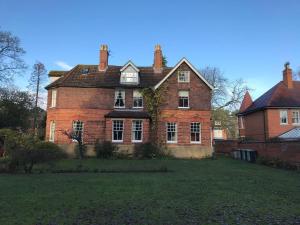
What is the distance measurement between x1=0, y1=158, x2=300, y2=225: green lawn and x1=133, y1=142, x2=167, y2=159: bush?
15.4 m

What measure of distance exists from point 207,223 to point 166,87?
2556 centimetres

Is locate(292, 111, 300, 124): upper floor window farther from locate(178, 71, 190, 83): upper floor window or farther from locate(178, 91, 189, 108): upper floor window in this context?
locate(178, 71, 190, 83): upper floor window

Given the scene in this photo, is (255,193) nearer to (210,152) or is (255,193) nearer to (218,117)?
(210,152)

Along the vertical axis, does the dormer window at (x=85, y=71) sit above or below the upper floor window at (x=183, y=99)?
above

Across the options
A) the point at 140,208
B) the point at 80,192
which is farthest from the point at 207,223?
the point at 80,192

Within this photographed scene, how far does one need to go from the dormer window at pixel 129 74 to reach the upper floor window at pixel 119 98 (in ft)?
4.28

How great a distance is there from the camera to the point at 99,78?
33.8 meters

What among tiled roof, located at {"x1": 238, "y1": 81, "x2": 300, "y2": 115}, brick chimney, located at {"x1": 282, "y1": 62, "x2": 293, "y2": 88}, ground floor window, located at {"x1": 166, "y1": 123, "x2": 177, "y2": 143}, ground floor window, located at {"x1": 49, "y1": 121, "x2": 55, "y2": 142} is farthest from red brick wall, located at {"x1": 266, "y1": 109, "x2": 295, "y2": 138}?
ground floor window, located at {"x1": 49, "y1": 121, "x2": 55, "y2": 142}

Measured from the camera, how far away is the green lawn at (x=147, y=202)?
812 cm

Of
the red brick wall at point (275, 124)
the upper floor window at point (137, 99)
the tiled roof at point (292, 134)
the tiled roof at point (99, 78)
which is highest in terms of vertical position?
the tiled roof at point (99, 78)

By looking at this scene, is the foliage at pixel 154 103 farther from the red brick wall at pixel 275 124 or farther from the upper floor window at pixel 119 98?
the red brick wall at pixel 275 124

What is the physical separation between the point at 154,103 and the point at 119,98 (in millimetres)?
4079

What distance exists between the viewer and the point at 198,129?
32.8 metres

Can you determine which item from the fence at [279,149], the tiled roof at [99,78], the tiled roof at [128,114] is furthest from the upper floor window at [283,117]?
the tiled roof at [128,114]
